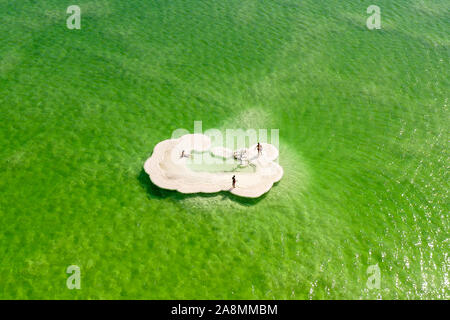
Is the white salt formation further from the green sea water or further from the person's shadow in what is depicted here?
the green sea water

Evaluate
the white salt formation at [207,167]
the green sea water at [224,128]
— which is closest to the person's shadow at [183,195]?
the green sea water at [224,128]

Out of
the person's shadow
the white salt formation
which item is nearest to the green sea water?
the person's shadow

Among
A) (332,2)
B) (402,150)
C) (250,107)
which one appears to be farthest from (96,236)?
(332,2)

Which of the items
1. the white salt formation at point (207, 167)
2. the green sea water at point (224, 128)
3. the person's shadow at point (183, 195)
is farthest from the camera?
the white salt formation at point (207, 167)

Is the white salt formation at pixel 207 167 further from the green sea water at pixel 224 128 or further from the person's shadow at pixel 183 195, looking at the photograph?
the green sea water at pixel 224 128

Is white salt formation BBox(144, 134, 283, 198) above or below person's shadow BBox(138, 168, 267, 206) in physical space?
above

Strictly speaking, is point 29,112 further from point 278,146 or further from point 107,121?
point 278,146
